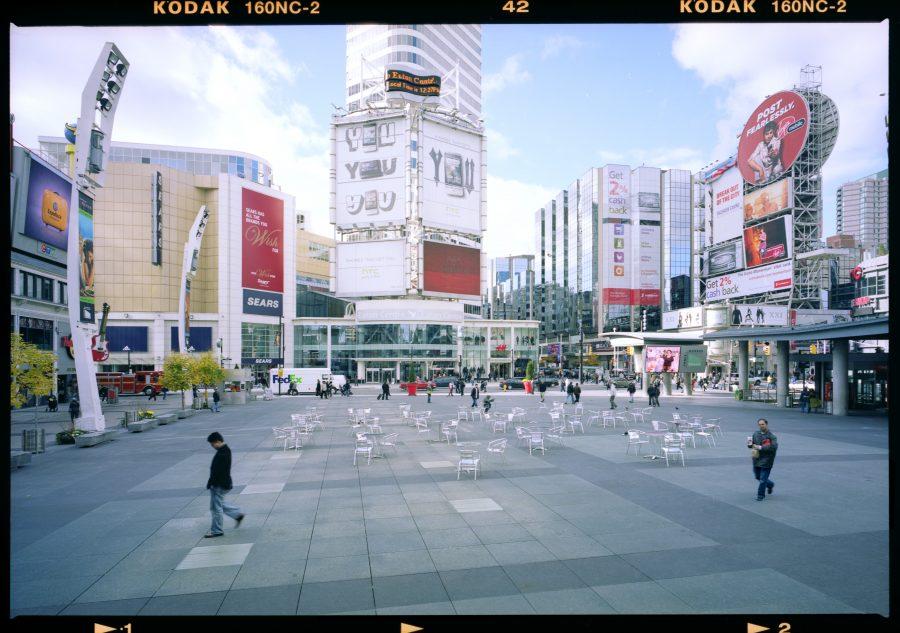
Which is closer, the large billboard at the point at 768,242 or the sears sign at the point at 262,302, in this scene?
the large billboard at the point at 768,242

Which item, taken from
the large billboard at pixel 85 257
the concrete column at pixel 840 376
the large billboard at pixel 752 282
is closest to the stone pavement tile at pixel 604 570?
the large billboard at pixel 85 257

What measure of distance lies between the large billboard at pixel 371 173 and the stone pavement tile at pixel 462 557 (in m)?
57.0

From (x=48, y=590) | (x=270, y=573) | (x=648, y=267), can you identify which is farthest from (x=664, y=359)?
(x=648, y=267)

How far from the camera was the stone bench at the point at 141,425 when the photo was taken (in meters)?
21.9

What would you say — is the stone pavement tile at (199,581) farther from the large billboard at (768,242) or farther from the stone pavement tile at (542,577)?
the large billboard at (768,242)

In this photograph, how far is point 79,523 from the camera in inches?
358

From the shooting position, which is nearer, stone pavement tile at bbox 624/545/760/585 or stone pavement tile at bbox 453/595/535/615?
stone pavement tile at bbox 453/595/535/615

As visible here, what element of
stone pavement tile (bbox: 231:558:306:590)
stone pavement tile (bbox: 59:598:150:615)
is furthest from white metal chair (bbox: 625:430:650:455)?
stone pavement tile (bbox: 59:598:150:615)

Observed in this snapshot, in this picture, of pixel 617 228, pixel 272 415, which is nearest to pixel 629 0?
pixel 272 415

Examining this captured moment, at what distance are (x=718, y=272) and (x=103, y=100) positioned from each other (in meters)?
66.7

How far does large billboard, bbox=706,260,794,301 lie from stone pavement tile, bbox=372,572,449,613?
199 ft

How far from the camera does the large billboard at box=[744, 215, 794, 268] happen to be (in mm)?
54625

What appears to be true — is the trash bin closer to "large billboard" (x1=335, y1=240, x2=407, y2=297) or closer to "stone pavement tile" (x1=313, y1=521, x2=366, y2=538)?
"stone pavement tile" (x1=313, y1=521, x2=366, y2=538)
